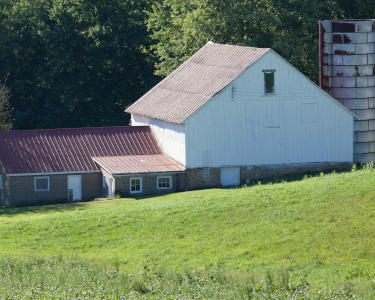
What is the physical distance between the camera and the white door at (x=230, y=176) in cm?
4969

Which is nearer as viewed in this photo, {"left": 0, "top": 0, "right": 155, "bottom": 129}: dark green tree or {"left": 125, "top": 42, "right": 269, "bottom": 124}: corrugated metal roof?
{"left": 125, "top": 42, "right": 269, "bottom": 124}: corrugated metal roof

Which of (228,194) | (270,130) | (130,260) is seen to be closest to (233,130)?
(270,130)

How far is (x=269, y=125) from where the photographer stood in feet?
164

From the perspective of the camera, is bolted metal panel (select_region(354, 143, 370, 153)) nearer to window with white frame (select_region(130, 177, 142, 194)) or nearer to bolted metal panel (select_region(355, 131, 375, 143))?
bolted metal panel (select_region(355, 131, 375, 143))

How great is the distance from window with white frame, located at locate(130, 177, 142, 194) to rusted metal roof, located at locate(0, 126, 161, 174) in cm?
302

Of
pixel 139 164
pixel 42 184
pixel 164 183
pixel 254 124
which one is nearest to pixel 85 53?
pixel 42 184

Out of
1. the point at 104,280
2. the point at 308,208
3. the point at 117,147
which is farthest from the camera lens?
the point at 117,147

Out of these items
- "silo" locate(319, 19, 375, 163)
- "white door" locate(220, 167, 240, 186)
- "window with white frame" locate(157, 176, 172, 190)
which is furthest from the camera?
"silo" locate(319, 19, 375, 163)

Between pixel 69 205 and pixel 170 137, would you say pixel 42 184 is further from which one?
pixel 170 137

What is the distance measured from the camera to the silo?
50.9 meters

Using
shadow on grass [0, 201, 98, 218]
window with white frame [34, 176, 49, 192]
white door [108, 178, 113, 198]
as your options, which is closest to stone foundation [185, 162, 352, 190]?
white door [108, 178, 113, 198]

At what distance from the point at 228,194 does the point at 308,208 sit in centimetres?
654

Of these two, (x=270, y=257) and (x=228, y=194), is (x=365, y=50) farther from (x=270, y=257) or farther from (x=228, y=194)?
(x=270, y=257)

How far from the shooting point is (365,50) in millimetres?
51000
